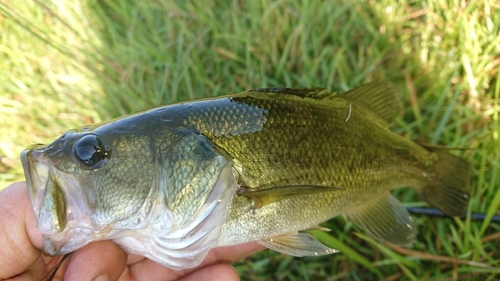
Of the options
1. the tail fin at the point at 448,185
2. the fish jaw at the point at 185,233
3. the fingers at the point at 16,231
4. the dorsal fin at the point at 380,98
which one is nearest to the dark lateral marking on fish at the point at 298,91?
the dorsal fin at the point at 380,98

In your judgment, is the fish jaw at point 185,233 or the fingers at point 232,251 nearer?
the fish jaw at point 185,233

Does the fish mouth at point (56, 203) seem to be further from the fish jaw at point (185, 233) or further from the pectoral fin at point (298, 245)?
the pectoral fin at point (298, 245)

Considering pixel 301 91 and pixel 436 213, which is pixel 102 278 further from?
pixel 436 213

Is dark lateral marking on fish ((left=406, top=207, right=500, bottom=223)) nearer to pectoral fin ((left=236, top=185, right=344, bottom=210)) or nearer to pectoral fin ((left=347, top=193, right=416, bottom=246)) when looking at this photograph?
pectoral fin ((left=347, top=193, right=416, bottom=246))

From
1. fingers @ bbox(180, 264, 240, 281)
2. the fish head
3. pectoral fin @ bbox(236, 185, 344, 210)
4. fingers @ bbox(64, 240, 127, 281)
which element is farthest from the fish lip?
fingers @ bbox(180, 264, 240, 281)

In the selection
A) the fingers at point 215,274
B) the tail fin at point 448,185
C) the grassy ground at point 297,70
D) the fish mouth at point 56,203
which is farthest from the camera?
the grassy ground at point 297,70

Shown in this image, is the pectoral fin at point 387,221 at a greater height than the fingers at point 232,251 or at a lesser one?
lesser

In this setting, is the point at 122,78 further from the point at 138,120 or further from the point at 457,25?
the point at 457,25

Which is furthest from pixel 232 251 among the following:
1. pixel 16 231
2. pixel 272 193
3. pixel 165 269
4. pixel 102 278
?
pixel 16 231
